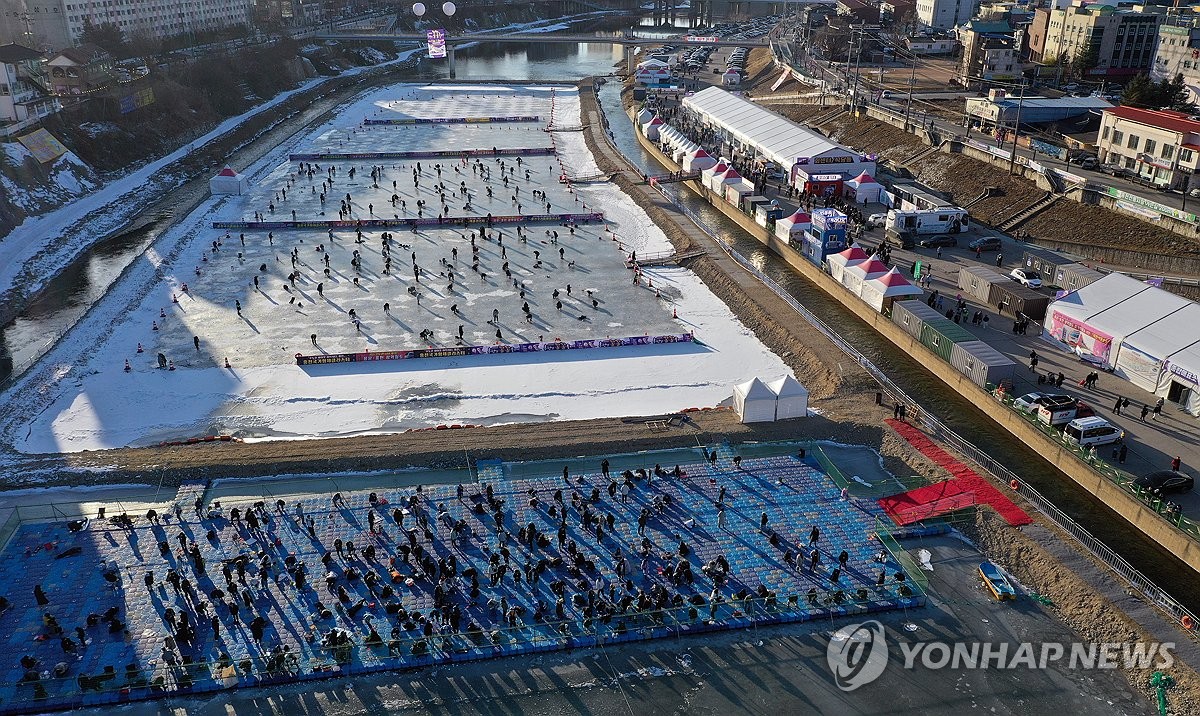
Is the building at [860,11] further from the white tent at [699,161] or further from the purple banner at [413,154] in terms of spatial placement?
the white tent at [699,161]

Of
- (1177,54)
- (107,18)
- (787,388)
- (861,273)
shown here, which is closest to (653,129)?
(861,273)

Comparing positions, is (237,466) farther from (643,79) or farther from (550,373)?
(643,79)

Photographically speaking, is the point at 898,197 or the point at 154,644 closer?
the point at 154,644

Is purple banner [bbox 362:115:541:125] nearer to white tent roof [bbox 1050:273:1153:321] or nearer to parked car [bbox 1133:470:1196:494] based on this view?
white tent roof [bbox 1050:273:1153:321]

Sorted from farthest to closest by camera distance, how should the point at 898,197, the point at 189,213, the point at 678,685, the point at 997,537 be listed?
the point at 189,213
the point at 898,197
the point at 997,537
the point at 678,685

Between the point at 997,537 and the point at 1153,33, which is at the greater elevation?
the point at 1153,33

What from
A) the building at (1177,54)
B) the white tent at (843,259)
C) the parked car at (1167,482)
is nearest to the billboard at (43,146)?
the white tent at (843,259)

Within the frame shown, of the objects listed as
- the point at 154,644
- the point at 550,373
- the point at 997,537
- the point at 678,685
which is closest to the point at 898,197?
the point at 550,373

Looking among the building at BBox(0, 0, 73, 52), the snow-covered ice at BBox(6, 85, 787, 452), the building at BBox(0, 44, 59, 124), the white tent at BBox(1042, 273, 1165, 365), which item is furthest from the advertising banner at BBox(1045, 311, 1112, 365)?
the building at BBox(0, 0, 73, 52)
